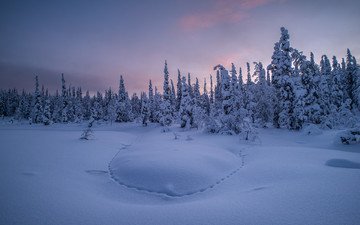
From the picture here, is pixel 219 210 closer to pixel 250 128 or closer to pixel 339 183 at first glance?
pixel 339 183

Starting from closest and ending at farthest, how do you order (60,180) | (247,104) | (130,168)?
(60,180), (130,168), (247,104)

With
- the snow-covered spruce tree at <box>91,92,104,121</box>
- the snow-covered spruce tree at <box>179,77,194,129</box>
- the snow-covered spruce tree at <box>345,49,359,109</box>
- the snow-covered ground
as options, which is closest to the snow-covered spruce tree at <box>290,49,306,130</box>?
the snow-covered spruce tree at <box>179,77,194,129</box>

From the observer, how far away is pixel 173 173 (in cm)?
790

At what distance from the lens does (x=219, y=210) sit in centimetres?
470

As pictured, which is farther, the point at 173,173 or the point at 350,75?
the point at 350,75

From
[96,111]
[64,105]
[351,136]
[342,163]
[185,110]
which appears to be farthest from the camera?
[96,111]

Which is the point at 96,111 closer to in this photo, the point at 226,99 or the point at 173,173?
the point at 226,99

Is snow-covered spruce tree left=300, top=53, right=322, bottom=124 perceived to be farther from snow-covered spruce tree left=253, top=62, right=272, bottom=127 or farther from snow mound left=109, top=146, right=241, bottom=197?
snow mound left=109, top=146, right=241, bottom=197

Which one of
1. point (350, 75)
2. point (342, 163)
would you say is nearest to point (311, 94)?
point (342, 163)

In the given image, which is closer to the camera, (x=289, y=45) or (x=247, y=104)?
(x=289, y=45)

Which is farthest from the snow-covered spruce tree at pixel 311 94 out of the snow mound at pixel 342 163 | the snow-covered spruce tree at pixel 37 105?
the snow-covered spruce tree at pixel 37 105

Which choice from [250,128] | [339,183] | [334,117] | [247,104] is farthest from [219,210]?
[247,104]

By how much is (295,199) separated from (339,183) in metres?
1.66

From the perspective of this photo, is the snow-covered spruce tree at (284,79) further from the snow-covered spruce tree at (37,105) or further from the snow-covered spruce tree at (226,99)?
the snow-covered spruce tree at (37,105)
